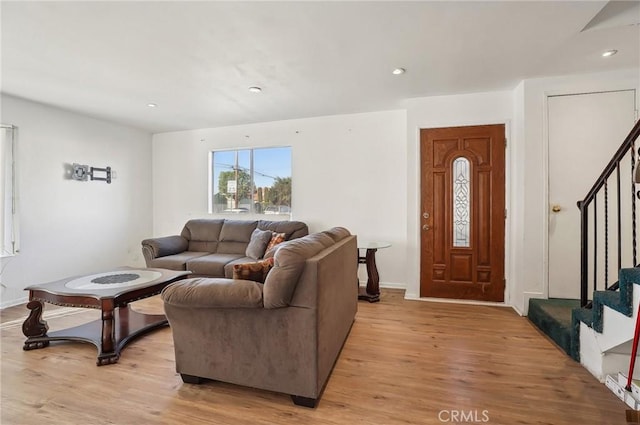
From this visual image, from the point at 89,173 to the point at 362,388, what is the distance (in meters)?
4.77

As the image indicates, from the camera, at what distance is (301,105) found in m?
4.03

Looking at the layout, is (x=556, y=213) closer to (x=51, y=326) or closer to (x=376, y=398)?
(x=376, y=398)

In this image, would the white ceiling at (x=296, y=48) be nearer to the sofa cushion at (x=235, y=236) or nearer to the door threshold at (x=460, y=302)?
the sofa cushion at (x=235, y=236)

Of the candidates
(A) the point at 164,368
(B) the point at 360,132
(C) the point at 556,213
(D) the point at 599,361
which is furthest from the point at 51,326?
(C) the point at 556,213

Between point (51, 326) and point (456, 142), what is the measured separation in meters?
4.80

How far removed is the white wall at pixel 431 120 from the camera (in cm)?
351

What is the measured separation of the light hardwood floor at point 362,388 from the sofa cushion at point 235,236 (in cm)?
181

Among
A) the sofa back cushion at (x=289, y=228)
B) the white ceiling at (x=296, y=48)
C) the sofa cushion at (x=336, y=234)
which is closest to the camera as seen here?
the white ceiling at (x=296, y=48)

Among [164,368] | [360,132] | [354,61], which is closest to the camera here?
[164,368]

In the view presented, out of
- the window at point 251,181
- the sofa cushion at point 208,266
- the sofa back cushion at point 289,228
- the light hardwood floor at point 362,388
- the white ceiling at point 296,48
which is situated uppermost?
the white ceiling at point 296,48

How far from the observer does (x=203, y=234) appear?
467cm

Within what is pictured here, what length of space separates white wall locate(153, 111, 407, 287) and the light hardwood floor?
1811 mm

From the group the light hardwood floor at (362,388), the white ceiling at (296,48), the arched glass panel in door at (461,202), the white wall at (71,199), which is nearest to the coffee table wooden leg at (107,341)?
the light hardwood floor at (362,388)

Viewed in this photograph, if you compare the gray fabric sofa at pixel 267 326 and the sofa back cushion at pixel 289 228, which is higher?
the sofa back cushion at pixel 289 228
